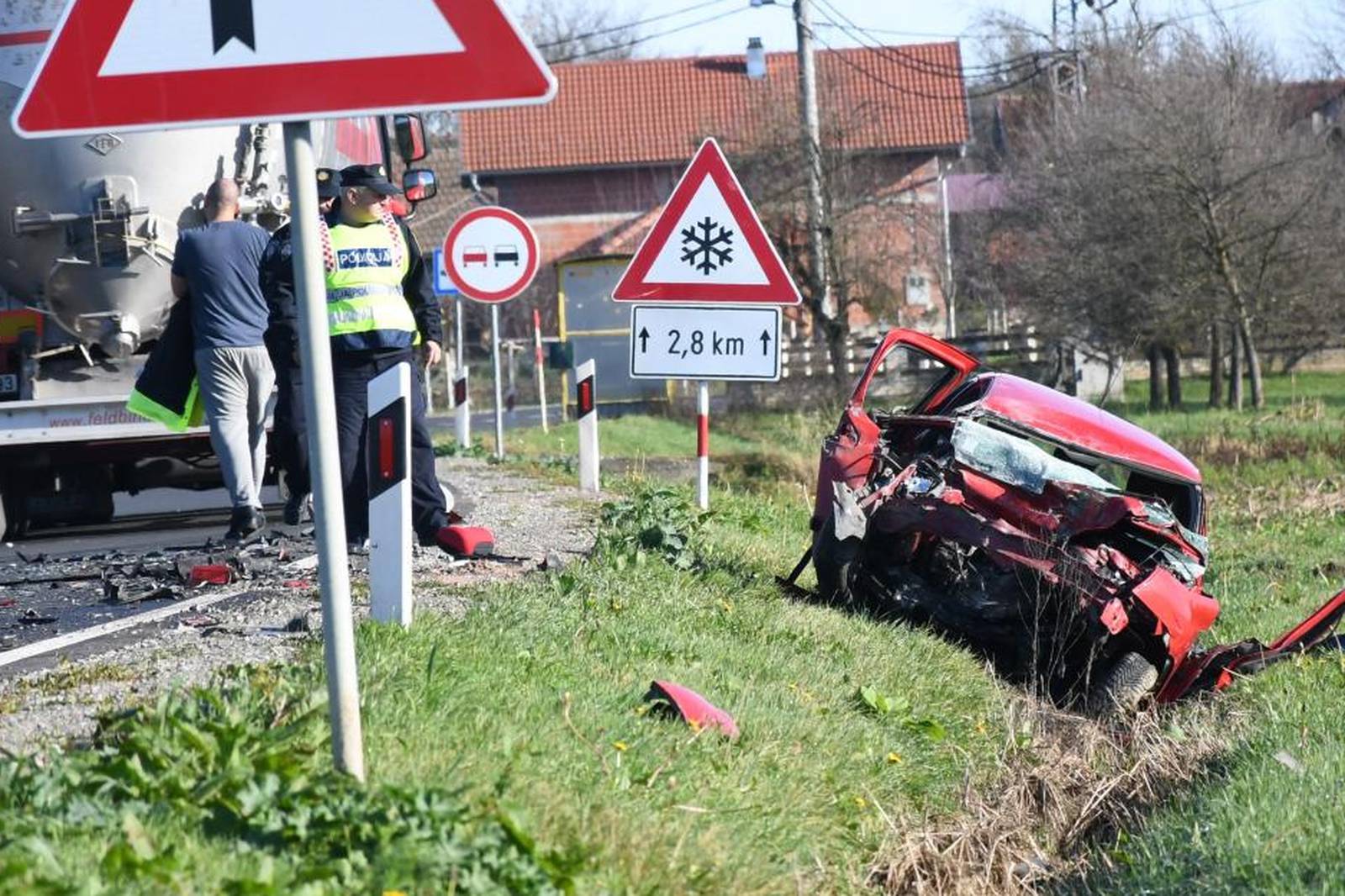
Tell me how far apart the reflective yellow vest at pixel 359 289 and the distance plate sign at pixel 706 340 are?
1765 millimetres

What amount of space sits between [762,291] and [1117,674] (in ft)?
11.2

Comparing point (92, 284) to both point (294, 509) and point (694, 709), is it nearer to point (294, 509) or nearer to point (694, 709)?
point (294, 509)

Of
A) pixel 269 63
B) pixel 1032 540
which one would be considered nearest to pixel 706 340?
pixel 1032 540

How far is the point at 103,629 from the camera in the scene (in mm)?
6973

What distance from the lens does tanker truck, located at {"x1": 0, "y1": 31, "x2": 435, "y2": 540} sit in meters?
12.0

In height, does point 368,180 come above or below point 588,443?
above

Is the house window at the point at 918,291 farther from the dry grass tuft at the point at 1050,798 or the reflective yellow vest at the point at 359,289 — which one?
the dry grass tuft at the point at 1050,798

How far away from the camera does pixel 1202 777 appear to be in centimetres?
610

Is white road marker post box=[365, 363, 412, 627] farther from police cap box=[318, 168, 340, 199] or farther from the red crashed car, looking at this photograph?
police cap box=[318, 168, 340, 199]

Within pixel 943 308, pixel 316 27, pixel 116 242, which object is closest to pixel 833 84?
pixel 943 308

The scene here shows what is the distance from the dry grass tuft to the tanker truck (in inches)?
257

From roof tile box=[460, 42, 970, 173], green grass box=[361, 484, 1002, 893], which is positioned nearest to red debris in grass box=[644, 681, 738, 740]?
green grass box=[361, 484, 1002, 893]

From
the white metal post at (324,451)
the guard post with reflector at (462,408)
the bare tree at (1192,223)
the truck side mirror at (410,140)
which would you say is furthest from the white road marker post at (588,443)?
Result: the bare tree at (1192,223)

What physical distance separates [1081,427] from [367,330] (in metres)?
3.25
